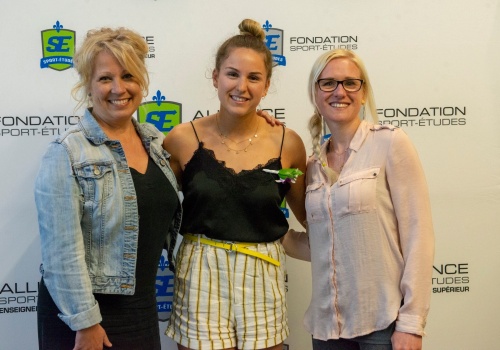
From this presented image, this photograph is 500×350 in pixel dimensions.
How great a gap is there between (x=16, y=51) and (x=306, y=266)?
165 cm

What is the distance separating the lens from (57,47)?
87.0 inches

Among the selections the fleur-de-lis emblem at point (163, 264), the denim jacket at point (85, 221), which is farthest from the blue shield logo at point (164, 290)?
the denim jacket at point (85, 221)

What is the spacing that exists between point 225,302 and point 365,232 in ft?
1.69

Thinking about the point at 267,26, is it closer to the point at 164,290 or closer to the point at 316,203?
the point at 316,203

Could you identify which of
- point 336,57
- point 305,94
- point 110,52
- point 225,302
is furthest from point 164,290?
point 336,57

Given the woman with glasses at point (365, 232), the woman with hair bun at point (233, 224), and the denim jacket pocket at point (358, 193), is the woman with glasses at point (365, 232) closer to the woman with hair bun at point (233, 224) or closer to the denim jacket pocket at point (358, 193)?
the denim jacket pocket at point (358, 193)

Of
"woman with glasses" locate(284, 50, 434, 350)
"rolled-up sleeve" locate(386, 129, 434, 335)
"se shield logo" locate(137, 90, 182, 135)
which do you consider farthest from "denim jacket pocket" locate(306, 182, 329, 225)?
"se shield logo" locate(137, 90, 182, 135)

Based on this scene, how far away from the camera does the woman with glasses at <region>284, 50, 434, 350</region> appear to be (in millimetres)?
1440

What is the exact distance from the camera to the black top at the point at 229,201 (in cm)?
164

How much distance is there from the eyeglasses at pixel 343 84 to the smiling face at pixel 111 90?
61 cm

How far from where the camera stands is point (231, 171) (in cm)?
167

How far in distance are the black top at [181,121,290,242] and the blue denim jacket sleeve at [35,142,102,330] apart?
1.43ft

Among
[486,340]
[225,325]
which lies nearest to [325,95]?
[225,325]

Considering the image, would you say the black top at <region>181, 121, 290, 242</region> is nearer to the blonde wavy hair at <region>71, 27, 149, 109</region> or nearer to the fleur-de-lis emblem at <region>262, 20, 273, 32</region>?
the blonde wavy hair at <region>71, 27, 149, 109</region>
